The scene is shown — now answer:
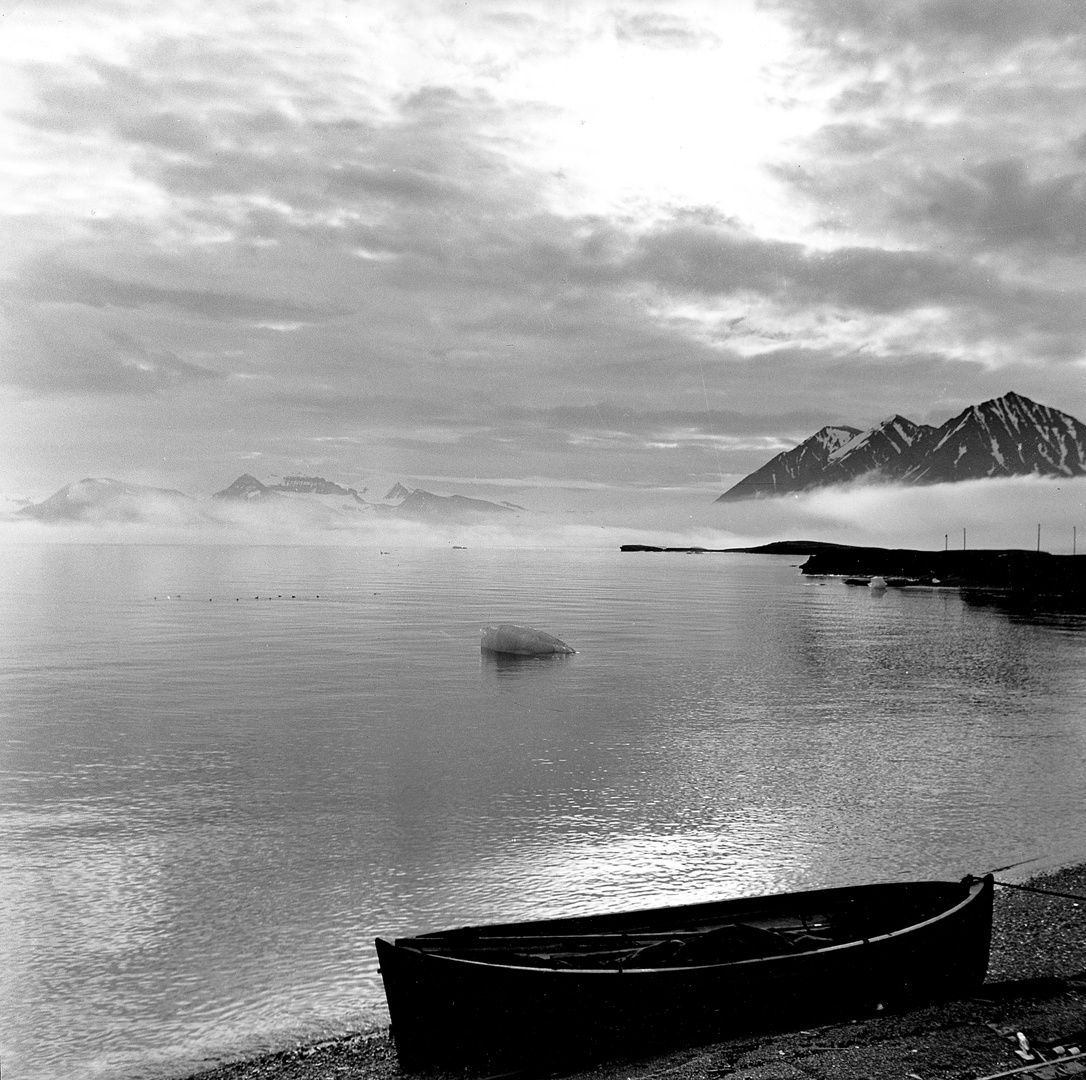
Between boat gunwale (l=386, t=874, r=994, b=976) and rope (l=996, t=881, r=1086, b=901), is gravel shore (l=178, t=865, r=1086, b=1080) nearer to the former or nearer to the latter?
boat gunwale (l=386, t=874, r=994, b=976)

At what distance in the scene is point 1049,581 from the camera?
574 ft

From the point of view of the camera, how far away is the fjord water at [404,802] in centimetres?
1564

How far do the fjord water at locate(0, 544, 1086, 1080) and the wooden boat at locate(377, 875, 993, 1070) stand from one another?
9.39 feet

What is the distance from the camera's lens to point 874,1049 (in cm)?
1208

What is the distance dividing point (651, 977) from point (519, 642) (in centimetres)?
4975

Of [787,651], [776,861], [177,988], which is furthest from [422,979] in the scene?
[787,651]

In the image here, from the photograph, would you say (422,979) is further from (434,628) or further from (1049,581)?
(1049,581)

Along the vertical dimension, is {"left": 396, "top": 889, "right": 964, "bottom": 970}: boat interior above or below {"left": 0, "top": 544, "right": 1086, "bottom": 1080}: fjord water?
above

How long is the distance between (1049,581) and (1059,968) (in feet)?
599

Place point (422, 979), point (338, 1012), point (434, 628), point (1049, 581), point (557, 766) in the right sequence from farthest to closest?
point (1049, 581) → point (434, 628) → point (557, 766) → point (338, 1012) → point (422, 979)

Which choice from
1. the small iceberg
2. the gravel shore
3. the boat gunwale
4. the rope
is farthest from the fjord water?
the boat gunwale

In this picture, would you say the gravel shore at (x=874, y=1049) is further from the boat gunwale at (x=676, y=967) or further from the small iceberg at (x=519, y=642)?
the small iceberg at (x=519, y=642)

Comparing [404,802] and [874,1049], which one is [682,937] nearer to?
[874,1049]

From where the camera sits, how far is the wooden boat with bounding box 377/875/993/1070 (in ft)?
38.6
